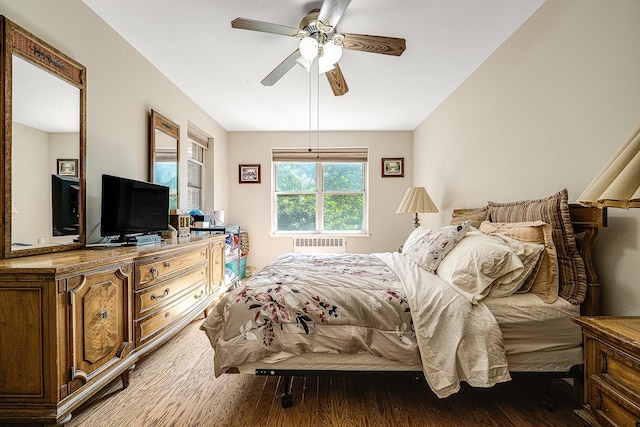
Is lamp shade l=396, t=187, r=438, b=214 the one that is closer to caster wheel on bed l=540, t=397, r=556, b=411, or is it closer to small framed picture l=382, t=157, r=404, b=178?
small framed picture l=382, t=157, r=404, b=178

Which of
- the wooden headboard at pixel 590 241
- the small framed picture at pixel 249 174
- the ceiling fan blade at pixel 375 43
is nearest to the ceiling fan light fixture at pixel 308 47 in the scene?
the ceiling fan blade at pixel 375 43

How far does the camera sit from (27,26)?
156cm

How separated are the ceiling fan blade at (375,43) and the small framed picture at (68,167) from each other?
6.35 ft

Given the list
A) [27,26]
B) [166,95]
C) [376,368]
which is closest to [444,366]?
[376,368]

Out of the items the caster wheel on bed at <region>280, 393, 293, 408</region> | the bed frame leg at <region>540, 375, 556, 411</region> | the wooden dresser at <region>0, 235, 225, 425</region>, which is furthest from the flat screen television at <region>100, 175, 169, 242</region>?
the bed frame leg at <region>540, 375, 556, 411</region>

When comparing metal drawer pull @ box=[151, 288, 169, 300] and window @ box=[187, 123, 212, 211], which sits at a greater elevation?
window @ box=[187, 123, 212, 211]

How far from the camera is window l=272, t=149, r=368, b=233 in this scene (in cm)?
478

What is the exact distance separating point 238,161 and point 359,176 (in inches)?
80.8

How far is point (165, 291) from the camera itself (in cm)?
202

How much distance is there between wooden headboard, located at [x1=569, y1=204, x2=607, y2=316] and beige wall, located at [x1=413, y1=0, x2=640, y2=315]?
0.10 meters

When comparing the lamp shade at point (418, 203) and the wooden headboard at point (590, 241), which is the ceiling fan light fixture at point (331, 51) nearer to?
the wooden headboard at point (590, 241)

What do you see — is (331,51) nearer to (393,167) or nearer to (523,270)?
(523,270)

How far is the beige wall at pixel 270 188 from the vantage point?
4617 millimetres

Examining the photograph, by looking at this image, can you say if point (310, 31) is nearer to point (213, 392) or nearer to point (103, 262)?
point (103, 262)
